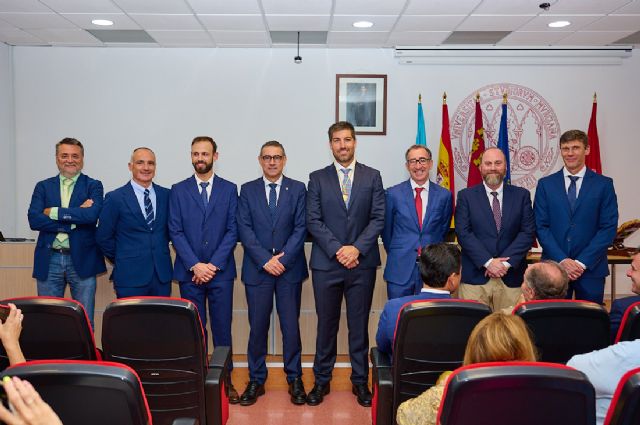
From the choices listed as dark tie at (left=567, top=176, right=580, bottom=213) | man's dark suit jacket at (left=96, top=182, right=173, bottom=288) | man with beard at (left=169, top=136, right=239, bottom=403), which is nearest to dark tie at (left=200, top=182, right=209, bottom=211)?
man with beard at (left=169, top=136, right=239, bottom=403)

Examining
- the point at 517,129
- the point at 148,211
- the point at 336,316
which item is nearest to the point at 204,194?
the point at 148,211

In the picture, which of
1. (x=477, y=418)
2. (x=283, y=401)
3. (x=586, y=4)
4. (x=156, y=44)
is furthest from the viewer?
(x=156, y=44)

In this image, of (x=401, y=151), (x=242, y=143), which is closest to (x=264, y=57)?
(x=242, y=143)

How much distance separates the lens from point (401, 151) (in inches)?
263

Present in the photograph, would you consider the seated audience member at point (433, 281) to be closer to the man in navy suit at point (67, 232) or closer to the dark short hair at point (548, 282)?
the dark short hair at point (548, 282)

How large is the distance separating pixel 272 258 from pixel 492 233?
1.53 metres

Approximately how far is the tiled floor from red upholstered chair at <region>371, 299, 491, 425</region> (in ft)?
3.24

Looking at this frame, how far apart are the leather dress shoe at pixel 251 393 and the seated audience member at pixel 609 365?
237 cm

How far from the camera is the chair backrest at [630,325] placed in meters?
2.28

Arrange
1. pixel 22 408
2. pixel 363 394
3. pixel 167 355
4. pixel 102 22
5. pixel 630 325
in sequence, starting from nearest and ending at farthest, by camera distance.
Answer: pixel 22 408 < pixel 630 325 < pixel 167 355 < pixel 363 394 < pixel 102 22

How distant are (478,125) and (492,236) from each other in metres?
2.85

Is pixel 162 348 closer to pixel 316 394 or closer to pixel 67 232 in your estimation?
pixel 316 394

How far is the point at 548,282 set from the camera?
2576 mm

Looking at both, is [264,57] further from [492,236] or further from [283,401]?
[283,401]
